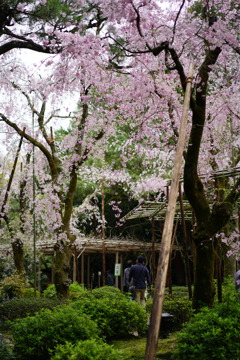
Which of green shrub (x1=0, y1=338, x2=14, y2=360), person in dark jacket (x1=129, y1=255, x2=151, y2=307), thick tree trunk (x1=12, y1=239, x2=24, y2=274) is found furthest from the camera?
thick tree trunk (x1=12, y1=239, x2=24, y2=274)

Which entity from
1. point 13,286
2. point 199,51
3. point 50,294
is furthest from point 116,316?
point 13,286

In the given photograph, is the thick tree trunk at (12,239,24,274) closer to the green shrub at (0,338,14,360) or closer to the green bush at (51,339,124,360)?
the green shrub at (0,338,14,360)

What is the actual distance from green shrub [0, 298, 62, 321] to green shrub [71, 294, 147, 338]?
87 centimetres

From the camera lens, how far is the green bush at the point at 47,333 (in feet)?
19.8

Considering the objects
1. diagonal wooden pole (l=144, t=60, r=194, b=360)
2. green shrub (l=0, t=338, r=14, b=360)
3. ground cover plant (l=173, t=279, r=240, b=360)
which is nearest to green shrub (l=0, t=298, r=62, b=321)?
green shrub (l=0, t=338, r=14, b=360)

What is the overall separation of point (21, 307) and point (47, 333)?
10.7 ft

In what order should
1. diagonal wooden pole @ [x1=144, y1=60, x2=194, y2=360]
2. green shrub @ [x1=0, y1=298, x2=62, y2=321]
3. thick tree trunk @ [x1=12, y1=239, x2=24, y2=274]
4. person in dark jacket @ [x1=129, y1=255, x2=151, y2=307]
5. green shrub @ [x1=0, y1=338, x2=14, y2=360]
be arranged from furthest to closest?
thick tree trunk @ [x1=12, y1=239, x2=24, y2=274]
person in dark jacket @ [x1=129, y1=255, x2=151, y2=307]
green shrub @ [x1=0, y1=298, x2=62, y2=321]
green shrub @ [x1=0, y1=338, x2=14, y2=360]
diagonal wooden pole @ [x1=144, y1=60, x2=194, y2=360]

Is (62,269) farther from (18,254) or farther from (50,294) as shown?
(18,254)

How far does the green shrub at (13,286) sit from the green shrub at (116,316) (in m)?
6.77

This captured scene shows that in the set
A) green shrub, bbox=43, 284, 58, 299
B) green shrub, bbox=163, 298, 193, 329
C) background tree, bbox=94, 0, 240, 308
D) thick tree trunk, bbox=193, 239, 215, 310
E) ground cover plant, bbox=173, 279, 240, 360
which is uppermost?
background tree, bbox=94, 0, 240, 308

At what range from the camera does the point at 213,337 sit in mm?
4508

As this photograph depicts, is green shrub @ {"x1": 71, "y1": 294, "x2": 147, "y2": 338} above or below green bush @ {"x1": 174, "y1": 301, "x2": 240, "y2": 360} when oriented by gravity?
below

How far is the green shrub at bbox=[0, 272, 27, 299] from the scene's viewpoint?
1473cm

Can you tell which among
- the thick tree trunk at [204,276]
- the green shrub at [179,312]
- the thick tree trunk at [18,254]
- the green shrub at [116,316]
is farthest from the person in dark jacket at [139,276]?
the thick tree trunk at [18,254]
